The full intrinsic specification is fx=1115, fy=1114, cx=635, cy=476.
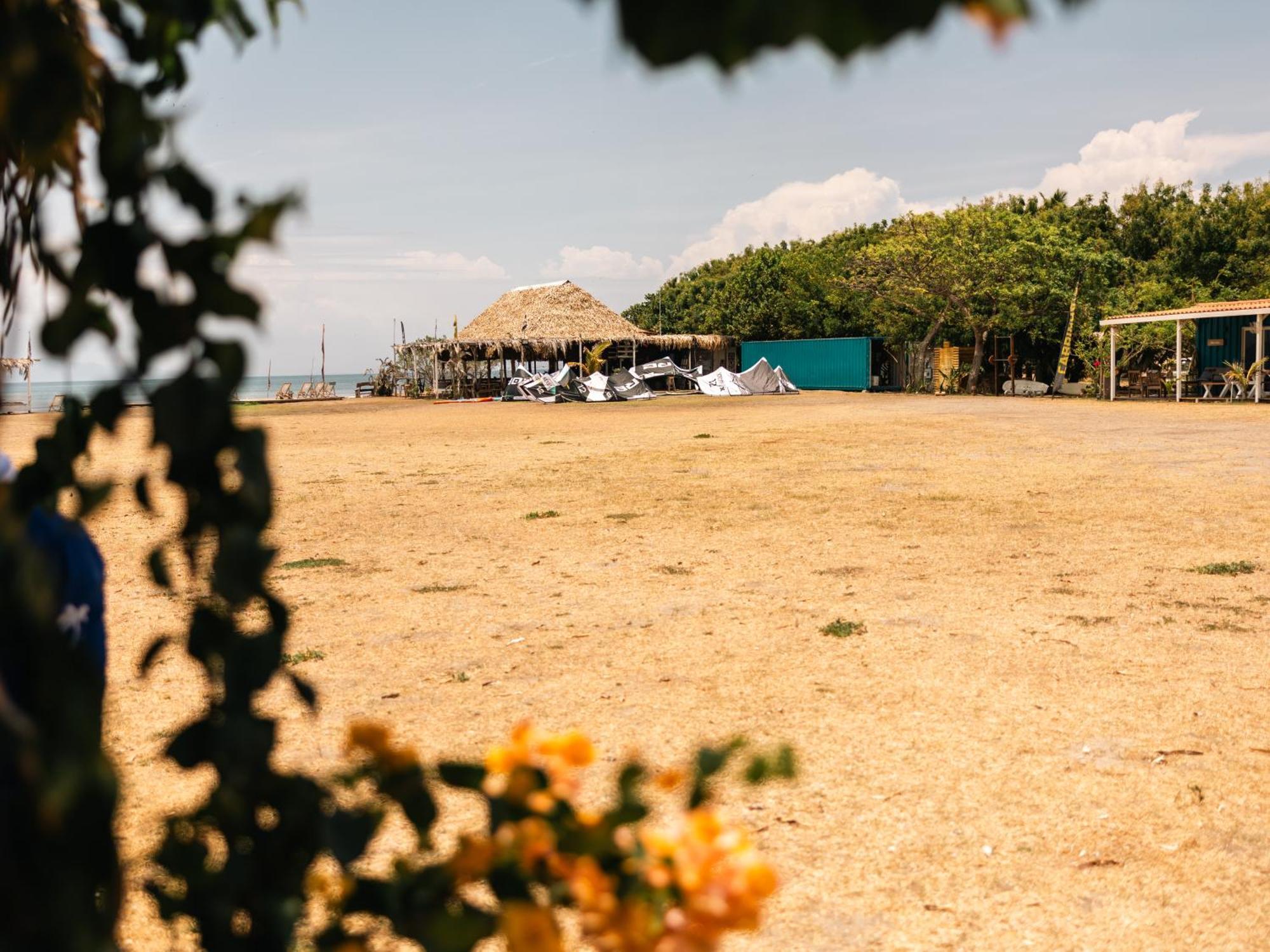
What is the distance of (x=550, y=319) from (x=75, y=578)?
159 ft

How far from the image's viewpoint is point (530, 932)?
95 centimetres

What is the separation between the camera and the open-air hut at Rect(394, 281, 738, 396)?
4753cm

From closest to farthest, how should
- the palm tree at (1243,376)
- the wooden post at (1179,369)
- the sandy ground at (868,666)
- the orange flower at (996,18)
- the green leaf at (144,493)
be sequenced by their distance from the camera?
1. the orange flower at (996,18)
2. the green leaf at (144,493)
3. the sandy ground at (868,666)
4. the palm tree at (1243,376)
5. the wooden post at (1179,369)

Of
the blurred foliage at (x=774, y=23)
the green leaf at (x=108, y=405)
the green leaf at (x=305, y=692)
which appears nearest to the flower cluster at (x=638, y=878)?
the green leaf at (x=305, y=692)

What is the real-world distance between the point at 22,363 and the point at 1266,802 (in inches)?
1569

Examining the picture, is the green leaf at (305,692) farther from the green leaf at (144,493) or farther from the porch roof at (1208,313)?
the porch roof at (1208,313)

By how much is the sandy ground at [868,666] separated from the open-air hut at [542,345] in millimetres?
35119

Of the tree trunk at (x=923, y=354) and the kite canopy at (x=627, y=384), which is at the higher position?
the tree trunk at (x=923, y=354)

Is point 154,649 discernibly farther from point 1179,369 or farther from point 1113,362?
point 1113,362

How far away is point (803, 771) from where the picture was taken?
4066 mm

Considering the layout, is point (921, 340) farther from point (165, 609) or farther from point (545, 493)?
point (165, 609)

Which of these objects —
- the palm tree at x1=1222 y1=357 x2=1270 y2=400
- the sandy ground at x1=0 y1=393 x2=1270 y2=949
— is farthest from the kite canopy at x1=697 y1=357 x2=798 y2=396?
the sandy ground at x1=0 y1=393 x2=1270 y2=949

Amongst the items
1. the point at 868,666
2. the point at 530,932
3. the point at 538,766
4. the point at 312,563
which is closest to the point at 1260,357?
the point at 312,563

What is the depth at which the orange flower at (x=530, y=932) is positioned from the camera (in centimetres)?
95
